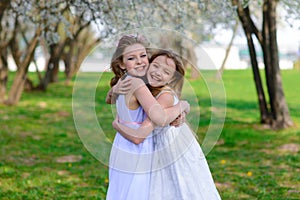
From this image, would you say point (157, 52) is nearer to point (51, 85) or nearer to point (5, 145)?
point (5, 145)

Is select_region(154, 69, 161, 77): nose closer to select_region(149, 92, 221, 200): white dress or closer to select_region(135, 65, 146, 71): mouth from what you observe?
select_region(135, 65, 146, 71): mouth

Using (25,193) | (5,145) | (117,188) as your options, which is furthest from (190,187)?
(5,145)

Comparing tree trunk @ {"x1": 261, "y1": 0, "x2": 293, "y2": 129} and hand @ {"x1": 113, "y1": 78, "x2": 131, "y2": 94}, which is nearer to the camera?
hand @ {"x1": 113, "y1": 78, "x2": 131, "y2": 94}

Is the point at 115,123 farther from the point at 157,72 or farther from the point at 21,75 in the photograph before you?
the point at 21,75

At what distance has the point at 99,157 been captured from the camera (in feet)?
13.9

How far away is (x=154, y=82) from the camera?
3.82 m

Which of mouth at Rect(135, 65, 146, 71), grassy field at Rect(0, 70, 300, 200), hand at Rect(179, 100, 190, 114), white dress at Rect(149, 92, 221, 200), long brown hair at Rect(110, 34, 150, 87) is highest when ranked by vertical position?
long brown hair at Rect(110, 34, 150, 87)

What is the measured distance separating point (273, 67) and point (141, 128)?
850 centimetres

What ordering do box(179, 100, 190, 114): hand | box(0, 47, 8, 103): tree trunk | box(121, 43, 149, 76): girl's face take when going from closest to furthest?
box(121, 43, 149, 76): girl's face → box(179, 100, 190, 114): hand → box(0, 47, 8, 103): tree trunk

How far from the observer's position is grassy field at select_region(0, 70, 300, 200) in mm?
4395

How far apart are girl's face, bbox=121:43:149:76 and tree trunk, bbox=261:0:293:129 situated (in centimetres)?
810

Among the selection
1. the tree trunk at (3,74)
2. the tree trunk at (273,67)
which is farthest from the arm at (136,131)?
the tree trunk at (3,74)

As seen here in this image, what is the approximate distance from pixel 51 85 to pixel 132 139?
24164mm

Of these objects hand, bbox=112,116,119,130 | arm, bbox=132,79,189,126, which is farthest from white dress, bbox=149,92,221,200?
hand, bbox=112,116,119,130
